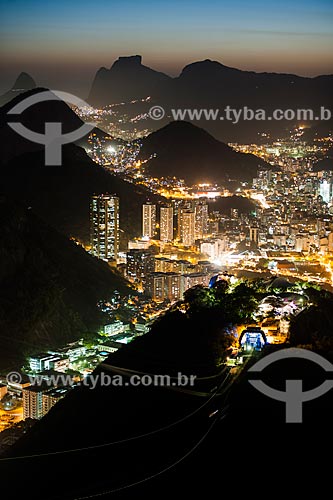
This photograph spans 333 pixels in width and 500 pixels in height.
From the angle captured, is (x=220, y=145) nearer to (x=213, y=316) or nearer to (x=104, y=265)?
(x=104, y=265)

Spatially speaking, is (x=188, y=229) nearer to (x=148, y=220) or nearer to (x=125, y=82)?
(x=148, y=220)

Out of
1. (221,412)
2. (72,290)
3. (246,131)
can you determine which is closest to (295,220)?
(72,290)

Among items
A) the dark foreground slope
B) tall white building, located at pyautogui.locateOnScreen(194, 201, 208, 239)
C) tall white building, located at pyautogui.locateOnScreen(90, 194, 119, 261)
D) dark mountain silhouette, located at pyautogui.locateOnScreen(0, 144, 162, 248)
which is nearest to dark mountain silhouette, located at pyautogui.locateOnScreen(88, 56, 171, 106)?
dark mountain silhouette, located at pyautogui.locateOnScreen(0, 144, 162, 248)

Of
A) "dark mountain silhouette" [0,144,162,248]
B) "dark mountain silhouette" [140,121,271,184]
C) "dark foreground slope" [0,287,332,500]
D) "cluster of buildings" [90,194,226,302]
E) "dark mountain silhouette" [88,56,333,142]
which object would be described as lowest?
"dark foreground slope" [0,287,332,500]

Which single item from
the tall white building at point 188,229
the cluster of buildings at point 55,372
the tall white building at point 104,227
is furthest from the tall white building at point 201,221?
the cluster of buildings at point 55,372

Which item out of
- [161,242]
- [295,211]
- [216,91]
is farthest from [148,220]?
[216,91]

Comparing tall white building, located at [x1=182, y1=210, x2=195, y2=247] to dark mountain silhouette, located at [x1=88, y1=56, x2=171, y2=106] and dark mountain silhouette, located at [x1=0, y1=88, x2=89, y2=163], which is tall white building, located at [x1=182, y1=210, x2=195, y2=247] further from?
dark mountain silhouette, located at [x1=88, y1=56, x2=171, y2=106]
